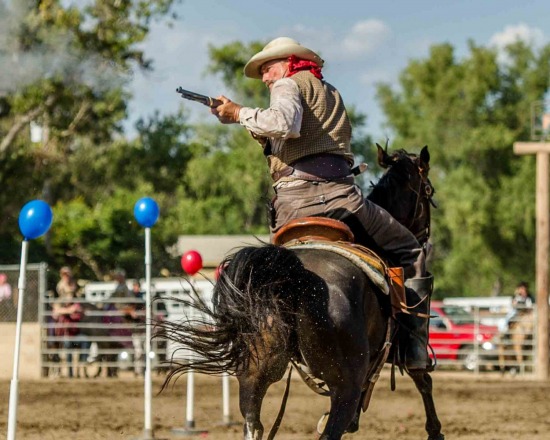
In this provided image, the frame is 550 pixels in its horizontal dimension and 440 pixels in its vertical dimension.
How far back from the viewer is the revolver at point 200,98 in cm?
642

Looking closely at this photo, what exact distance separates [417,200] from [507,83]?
1880 inches

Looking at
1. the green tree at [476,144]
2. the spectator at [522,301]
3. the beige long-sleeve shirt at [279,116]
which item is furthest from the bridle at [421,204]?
the green tree at [476,144]

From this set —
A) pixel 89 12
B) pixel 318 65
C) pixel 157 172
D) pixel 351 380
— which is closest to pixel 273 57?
pixel 318 65

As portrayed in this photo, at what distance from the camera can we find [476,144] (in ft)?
168

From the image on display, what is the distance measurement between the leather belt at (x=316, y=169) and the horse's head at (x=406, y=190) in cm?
125

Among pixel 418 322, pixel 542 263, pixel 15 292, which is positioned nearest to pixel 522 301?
pixel 542 263

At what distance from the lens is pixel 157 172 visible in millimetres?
40469

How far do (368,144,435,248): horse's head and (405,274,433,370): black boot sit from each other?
2.63 feet

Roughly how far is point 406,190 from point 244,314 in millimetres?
2582

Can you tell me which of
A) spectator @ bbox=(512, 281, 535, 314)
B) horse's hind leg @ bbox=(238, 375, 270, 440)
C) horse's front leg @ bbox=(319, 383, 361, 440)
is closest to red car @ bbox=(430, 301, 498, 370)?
spectator @ bbox=(512, 281, 535, 314)

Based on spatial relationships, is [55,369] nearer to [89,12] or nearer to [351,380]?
[89,12]

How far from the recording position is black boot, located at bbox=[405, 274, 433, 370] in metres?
6.95

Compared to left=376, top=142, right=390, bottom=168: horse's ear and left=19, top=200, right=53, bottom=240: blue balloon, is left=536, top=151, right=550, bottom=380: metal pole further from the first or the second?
left=19, top=200, right=53, bottom=240: blue balloon

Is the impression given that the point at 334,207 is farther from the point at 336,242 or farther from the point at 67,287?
the point at 67,287
